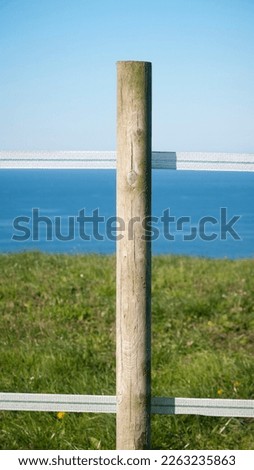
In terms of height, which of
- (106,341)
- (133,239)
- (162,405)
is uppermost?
(133,239)

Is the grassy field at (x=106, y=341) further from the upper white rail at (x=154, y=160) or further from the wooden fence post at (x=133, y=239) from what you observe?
the upper white rail at (x=154, y=160)

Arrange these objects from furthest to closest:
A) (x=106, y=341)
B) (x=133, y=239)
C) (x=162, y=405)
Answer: (x=106, y=341) < (x=162, y=405) < (x=133, y=239)

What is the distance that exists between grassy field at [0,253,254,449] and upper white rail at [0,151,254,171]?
3.54 ft

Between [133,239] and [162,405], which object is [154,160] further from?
[162,405]

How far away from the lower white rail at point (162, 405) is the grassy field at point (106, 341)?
292 mm

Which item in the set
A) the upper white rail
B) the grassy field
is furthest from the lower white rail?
the upper white rail

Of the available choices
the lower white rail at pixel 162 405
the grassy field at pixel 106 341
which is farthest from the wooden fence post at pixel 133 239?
the grassy field at pixel 106 341

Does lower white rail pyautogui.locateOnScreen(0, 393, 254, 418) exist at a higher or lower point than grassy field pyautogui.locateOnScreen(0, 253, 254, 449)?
lower

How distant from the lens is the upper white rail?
2412 mm

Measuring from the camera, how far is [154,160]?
2395 mm

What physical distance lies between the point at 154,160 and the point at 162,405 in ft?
2.99

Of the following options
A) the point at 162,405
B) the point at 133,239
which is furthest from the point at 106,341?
the point at 133,239

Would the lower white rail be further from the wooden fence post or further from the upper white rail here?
the upper white rail

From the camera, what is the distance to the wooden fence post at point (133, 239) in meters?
2.25
